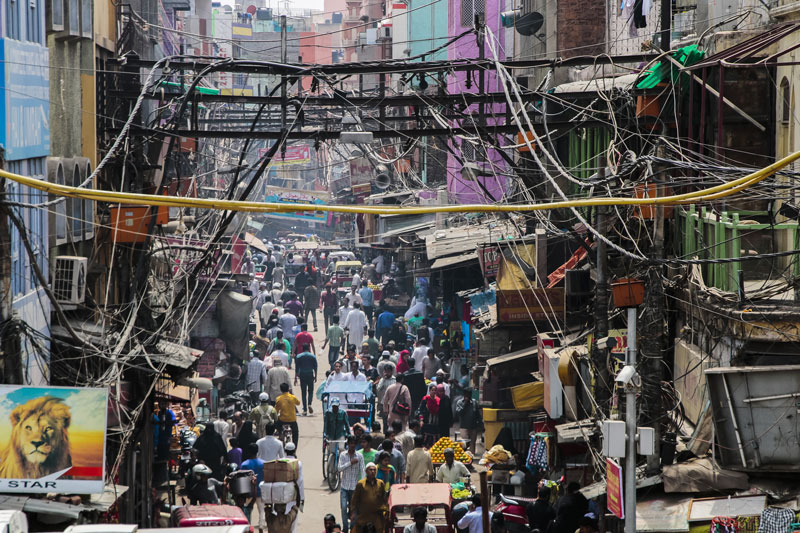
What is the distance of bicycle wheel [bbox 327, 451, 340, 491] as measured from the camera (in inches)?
632

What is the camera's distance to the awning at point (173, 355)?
1339 cm

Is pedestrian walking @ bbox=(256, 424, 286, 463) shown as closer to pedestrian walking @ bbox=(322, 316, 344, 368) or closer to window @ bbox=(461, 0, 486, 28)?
pedestrian walking @ bbox=(322, 316, 344, 368)

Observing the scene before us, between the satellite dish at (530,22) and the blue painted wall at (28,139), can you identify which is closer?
the blue painted wall at (28,139)

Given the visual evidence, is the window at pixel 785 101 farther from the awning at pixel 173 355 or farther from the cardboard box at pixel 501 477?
the awning at pixel 173 355

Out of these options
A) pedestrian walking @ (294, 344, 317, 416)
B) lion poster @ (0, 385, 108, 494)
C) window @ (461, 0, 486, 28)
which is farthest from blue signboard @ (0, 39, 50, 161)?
window @ (461, 0, 486, 28)

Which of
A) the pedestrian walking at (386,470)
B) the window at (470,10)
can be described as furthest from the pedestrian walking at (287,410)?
the window at (470,10)

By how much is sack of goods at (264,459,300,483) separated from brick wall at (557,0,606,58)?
13.1 metres

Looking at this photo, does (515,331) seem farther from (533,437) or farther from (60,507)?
(60,507)

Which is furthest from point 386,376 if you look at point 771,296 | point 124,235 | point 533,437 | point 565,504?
point 771,296

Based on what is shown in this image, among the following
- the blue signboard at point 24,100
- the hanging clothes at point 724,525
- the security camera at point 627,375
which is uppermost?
the blue signboard at point 24,100

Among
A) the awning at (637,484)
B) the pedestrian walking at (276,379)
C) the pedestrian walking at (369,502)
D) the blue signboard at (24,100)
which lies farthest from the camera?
the pedestrian walking at (276,379)

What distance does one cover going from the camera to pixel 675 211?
14109 mm

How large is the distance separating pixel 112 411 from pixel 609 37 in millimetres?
13183

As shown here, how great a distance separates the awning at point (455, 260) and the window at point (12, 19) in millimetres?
13383
